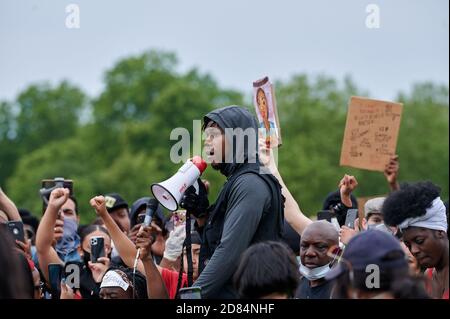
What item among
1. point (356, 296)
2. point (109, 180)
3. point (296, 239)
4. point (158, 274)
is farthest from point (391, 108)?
point (109, 180)

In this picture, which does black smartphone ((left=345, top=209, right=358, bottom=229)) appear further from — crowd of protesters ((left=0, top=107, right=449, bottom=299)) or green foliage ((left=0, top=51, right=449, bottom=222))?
green foliage ((left=0, top=51, right=449, bottom=222))

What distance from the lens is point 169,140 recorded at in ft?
163

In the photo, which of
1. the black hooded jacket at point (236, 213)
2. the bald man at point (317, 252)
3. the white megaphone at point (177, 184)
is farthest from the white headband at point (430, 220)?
the white megaphone at point (177, 184)

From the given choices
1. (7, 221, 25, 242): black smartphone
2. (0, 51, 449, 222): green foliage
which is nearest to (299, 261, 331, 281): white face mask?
(7, 221, 25, 242): black smartphone

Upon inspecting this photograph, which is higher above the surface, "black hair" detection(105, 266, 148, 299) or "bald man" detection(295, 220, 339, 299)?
"bald man" detection(295, 220, 339, 299)

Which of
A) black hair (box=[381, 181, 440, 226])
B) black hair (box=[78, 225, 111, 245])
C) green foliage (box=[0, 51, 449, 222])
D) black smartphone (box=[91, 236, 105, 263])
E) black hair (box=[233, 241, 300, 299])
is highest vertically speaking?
black hair (box=[381, 181, 440, 226])

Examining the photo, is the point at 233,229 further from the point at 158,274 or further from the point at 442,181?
the point at 442,181

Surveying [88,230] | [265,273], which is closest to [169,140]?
[88,230]

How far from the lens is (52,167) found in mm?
54094

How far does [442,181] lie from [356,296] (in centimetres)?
4884

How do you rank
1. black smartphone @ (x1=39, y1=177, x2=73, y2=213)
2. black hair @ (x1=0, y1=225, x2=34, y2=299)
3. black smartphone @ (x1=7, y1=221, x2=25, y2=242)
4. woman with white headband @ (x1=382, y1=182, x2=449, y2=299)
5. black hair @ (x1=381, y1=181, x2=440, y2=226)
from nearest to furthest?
black hair @ (x1=0, y1=225, x2=34, y2=299) → woman with white headband @ (x1=382, y1=182, x2=449, y2=299) → black hair @ (x1=381, y1=181, x2=440, y2=226) → black smartphone @ (x1=7, y1=221, x2=25, y2=242) → black smartphone @ (x1=39, y1=177, x2=73, y2=213)

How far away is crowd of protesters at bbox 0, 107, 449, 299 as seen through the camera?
524cm

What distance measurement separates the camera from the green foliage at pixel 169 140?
163ft

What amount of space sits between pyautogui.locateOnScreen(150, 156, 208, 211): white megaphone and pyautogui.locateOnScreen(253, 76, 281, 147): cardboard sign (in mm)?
1037
